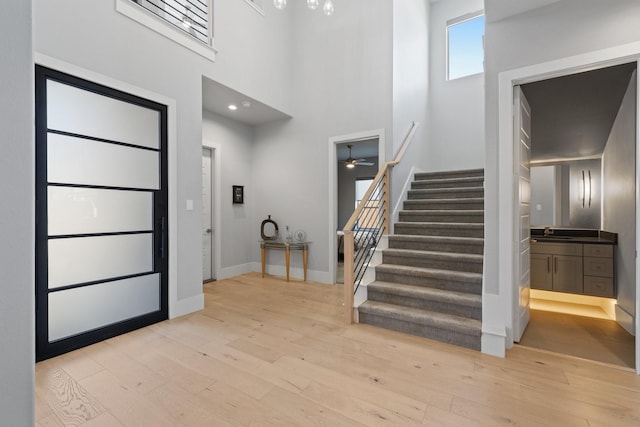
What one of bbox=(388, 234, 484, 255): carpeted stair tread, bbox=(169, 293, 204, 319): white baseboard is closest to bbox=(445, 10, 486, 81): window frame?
bbox=(388, 234, 484, 255): carpeted stair tread

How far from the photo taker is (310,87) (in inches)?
194

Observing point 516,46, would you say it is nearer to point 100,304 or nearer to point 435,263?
point 435,263

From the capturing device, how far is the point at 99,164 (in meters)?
2.70

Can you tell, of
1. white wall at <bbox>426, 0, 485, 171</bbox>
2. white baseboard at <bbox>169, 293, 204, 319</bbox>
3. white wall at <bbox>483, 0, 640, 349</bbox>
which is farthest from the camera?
white wall at <bbox>426, 0, 485, 171</bbox>

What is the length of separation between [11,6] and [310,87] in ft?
15.1

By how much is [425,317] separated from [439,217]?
1672mm

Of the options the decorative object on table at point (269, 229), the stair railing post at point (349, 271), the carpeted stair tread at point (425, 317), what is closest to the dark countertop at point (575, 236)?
the carpeted stair tread at point (425, 317)

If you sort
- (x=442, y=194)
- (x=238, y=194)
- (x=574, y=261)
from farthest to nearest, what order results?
(x=238, y=194) < (x=442, y=194) < (x=574, y=261)

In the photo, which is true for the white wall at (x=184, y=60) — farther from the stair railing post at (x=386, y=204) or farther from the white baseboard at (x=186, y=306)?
the stair railing post at (x=386, y=204)

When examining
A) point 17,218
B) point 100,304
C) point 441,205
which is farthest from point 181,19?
point 441,205

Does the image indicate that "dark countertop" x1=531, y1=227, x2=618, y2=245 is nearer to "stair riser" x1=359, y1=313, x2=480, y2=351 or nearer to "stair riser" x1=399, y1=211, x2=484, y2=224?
"stair riser" x1=399, y1=211, x2=484, y2=224

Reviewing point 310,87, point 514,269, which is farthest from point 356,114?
point 514,269

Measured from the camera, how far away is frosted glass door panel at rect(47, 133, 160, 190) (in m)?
2.44

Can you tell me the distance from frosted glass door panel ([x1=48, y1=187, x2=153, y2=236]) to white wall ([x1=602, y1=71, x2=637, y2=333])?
4.54 m
